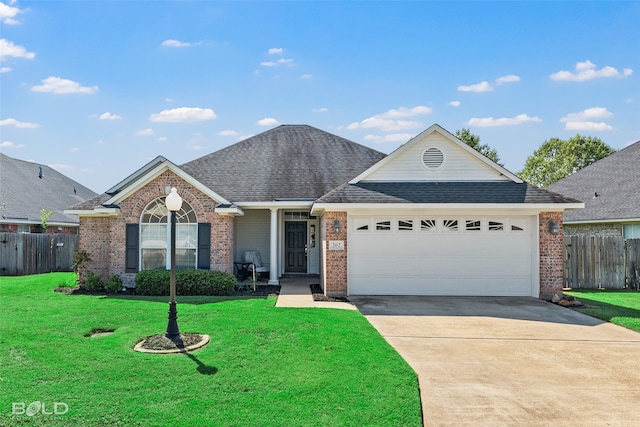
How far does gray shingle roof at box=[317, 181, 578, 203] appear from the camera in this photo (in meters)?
11.5

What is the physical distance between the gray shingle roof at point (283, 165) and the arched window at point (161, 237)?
2232 mm

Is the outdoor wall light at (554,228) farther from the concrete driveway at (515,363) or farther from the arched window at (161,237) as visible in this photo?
the arched window at (161,237)

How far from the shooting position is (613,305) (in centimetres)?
1100

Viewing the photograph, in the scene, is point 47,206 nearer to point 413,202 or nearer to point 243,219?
point 243,219

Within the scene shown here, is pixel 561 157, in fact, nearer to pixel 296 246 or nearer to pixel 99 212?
pixel 296 246

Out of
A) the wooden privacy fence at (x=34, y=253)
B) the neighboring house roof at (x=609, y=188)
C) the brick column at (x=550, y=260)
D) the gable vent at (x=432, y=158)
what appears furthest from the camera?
the wooden privacy fence at (x=34, y=253)

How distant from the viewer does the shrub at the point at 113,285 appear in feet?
39.4

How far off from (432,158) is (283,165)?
22.8 ft

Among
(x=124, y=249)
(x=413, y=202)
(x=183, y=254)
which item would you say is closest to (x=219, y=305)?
(x=183, y=254)

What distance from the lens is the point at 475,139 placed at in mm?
38281

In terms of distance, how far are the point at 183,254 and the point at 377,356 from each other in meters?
8.47

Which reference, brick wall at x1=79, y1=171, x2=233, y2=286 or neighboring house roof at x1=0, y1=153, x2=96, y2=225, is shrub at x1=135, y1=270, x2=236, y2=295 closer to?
brick wall at x1=79, y1=171, x2=233, y2=286

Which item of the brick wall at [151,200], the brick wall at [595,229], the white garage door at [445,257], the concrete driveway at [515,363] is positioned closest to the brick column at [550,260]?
the white garage door at [445,257]

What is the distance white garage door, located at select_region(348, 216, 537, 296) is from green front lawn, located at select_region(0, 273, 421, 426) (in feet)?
11.0
